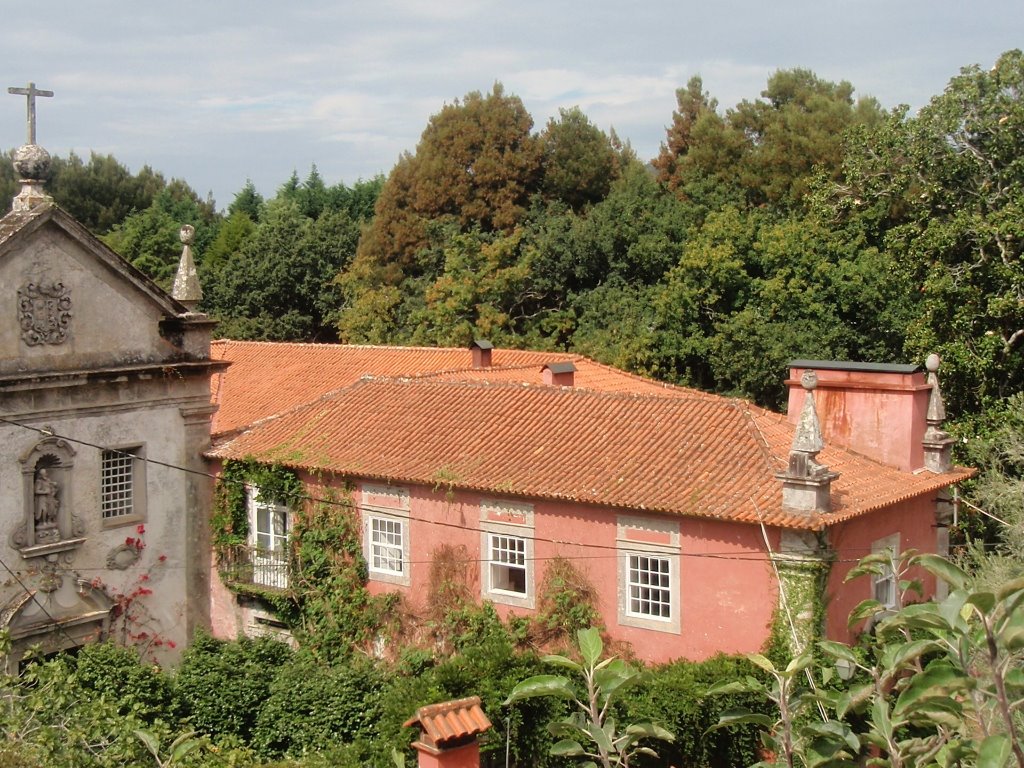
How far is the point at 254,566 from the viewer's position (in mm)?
22594

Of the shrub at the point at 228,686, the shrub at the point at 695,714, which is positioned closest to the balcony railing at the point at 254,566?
the shrub at the point at 228,686

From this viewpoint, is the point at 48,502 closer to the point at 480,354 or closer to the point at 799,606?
the point at 799,606

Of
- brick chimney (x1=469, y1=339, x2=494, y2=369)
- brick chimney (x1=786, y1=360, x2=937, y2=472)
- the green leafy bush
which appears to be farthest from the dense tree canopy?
the green leafy bush

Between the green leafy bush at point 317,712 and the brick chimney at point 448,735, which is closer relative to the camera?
the brick chimney at point 448,735

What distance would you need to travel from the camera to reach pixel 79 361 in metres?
20.3

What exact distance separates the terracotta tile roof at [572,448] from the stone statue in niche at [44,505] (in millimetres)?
3420

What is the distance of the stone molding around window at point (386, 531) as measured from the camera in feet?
69.5

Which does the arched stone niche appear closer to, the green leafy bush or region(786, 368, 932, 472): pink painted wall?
the green leafy bush

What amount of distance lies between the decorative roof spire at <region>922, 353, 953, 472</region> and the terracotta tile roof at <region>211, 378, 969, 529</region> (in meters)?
0.37

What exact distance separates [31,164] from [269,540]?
8.23 metres

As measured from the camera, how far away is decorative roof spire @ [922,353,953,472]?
824 inches

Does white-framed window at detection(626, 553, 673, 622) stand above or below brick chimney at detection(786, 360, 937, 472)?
below

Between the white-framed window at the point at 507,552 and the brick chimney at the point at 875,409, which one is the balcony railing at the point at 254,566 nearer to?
the white-framed window at the point at 507,552

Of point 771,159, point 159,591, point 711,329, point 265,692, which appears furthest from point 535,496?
point 771,159
